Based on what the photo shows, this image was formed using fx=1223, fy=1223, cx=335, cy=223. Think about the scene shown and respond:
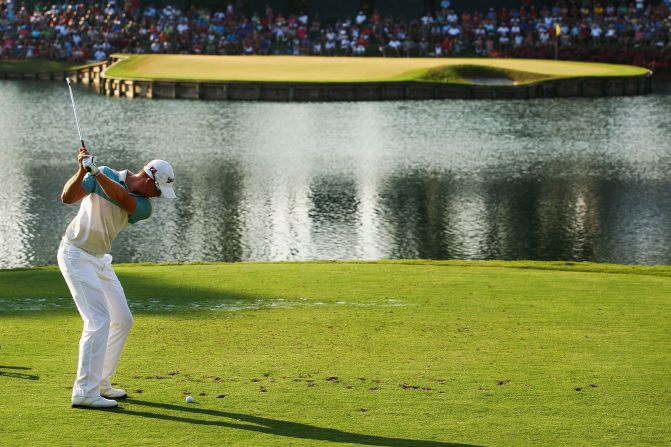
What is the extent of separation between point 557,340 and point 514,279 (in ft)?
14.5

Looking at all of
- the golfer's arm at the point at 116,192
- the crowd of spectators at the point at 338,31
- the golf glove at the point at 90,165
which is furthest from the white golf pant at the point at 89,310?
the crowd of spectators at the point at 338,31

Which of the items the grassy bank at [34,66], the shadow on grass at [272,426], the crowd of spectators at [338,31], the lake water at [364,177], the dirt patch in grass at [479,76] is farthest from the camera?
the crowd of spectators at [338,31]

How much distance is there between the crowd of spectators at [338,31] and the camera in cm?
7375

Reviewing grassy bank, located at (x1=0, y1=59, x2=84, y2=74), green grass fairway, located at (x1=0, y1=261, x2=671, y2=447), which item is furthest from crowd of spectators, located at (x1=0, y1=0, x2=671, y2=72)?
green grass fairway, located at (x1=0, y1=261, x2=671, y2=447)

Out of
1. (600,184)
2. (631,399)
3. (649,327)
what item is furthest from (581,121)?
(631,399)

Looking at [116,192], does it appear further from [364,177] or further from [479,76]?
[479,76]

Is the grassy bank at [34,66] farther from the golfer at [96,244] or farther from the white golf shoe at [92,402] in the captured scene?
the white golf shoe at [92,402]

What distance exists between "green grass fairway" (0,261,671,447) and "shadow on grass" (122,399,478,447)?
0.02m

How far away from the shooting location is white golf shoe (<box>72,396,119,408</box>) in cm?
1020

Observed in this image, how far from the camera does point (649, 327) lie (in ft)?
45.8

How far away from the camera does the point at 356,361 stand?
12.1 meters

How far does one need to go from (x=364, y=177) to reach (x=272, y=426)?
26.8 metres

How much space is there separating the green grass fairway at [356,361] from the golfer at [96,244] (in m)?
0.27

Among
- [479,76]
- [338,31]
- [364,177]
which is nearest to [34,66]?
[338,31]
